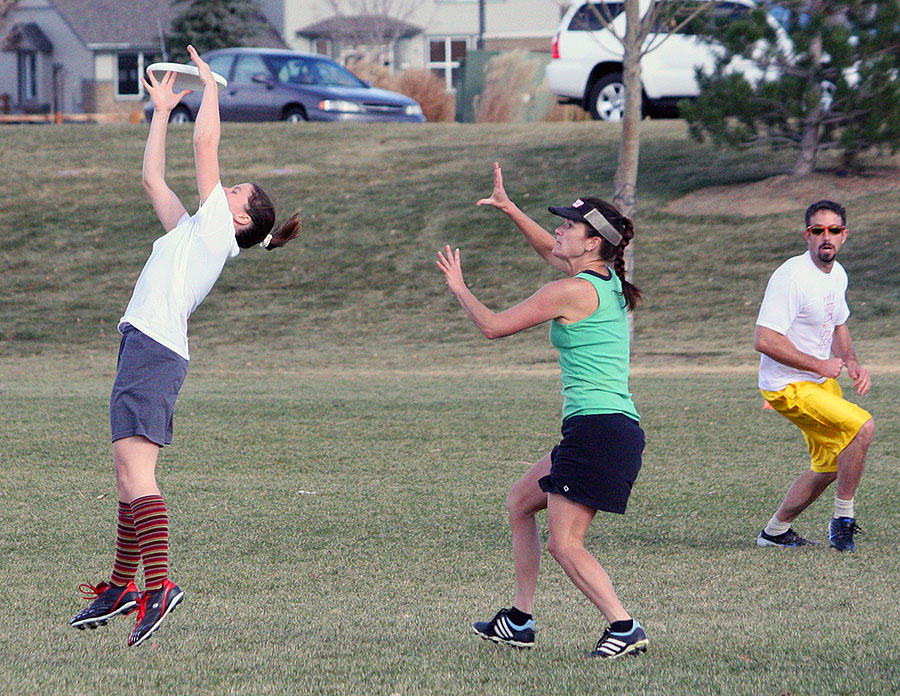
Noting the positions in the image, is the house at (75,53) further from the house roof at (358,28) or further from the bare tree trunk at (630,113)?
the bare tree trunk at (630,113)

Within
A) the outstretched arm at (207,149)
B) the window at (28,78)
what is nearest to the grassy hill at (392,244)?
the outstretched arm at (207,149)

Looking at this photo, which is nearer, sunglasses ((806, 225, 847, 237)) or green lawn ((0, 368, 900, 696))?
green lawn ((0, 368, 900, 696))

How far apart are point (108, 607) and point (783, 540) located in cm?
373

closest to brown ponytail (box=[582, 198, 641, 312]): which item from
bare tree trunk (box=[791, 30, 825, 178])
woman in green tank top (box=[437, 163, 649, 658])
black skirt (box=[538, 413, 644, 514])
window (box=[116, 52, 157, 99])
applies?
woman in green tank top (box=[437, 163, 649, 658])

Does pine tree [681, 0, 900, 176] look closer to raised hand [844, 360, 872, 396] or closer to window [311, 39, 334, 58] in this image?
raised hand [844, 360, 872, 396]

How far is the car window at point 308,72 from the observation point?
27.4m

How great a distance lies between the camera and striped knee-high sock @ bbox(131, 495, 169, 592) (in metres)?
4.59

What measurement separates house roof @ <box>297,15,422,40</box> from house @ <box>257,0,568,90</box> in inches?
1.6

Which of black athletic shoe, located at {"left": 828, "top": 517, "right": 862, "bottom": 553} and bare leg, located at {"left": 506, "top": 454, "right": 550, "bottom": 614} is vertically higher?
bare leg, located at {"left": 506, "top": 454, "right": 550, "bottom": 614}

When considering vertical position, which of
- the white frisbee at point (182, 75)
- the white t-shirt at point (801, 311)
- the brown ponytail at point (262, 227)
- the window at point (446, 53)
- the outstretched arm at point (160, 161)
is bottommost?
the white t-shirt at point (801, 311)

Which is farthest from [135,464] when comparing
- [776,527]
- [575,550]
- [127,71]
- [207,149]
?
[127,71]

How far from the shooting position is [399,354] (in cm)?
1611

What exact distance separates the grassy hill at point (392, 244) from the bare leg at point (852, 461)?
26.3 feet

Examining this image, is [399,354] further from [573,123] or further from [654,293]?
[573,123]
